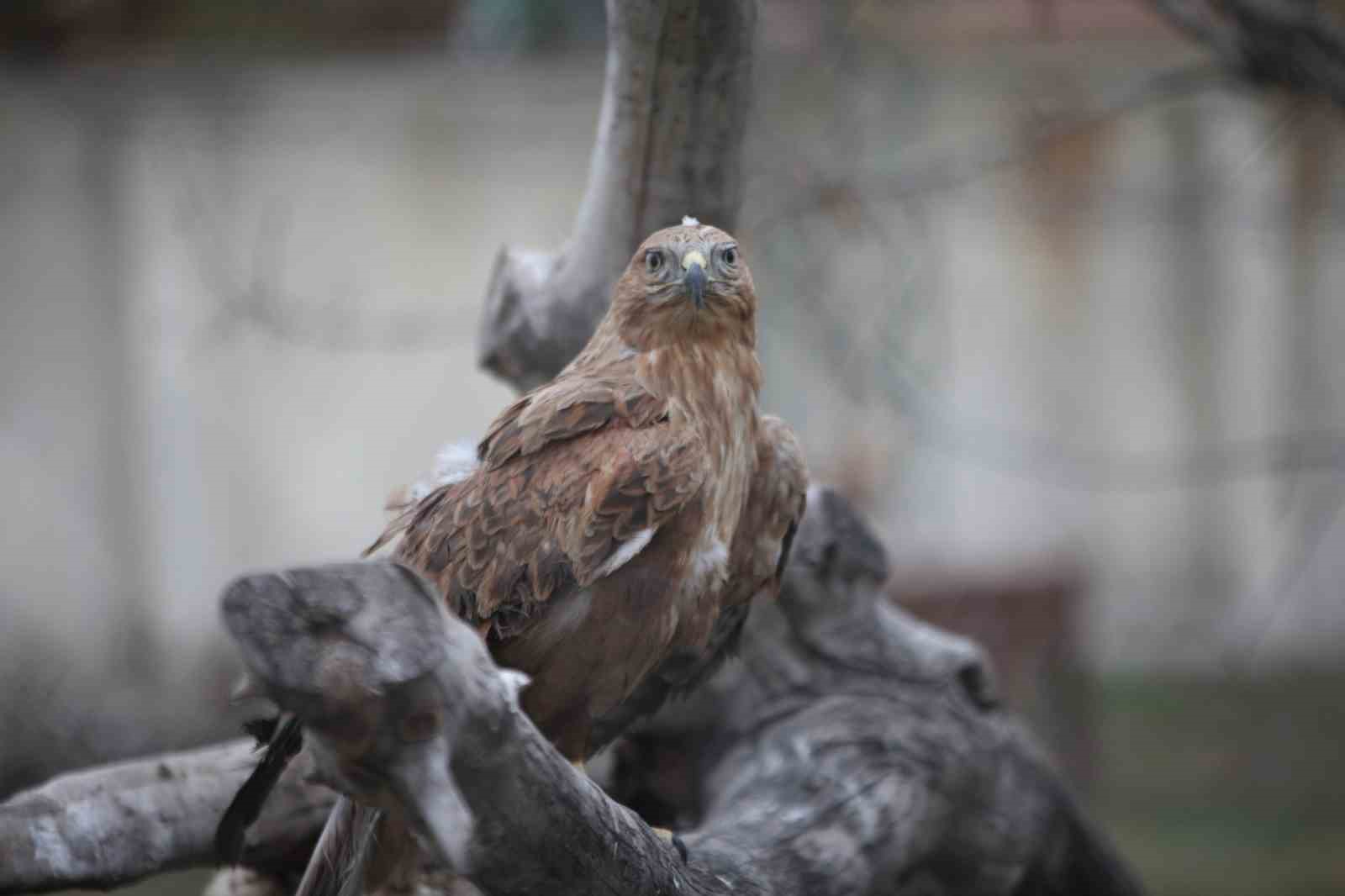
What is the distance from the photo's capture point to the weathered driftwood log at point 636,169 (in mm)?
3070

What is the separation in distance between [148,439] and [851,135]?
5184mm

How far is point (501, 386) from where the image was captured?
9.40 metres

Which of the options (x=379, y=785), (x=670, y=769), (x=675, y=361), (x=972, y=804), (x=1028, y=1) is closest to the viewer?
(x=379, y=785)

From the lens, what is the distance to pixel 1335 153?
30.9 ft

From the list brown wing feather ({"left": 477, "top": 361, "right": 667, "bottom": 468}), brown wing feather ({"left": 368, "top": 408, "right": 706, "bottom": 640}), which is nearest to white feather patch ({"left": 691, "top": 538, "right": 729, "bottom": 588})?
brown wing feather ({"left": 368, "top": 408, "right": 706, "bottom": 640})

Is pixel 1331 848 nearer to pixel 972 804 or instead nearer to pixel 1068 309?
pixel 1068 309

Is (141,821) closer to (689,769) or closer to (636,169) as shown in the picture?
(689,769)

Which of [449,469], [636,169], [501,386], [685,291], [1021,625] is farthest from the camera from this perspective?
[501,386]

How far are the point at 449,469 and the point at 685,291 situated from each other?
2.12 ft

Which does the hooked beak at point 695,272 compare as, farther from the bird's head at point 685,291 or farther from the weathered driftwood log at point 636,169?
the weathered driftwood log at point 636,169

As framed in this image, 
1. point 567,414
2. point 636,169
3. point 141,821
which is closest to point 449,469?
point 567,414

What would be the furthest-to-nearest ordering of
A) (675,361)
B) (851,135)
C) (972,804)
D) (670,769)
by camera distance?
(851,135) → (670,769) → (972,804) → (675,361)

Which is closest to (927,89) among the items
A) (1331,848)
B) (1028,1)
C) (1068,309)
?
(1028,1)

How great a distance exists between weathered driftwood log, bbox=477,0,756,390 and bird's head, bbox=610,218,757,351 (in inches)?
11.0
